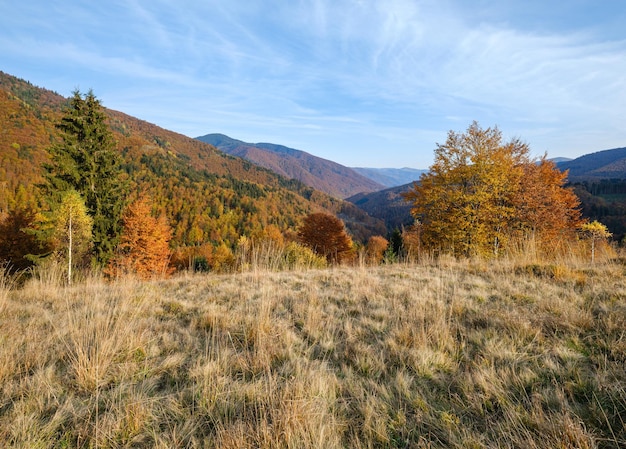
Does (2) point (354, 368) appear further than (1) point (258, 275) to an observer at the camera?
No

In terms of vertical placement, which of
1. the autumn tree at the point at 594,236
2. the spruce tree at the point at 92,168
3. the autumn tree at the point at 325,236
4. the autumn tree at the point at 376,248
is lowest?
the autumn tree at the point at 376,248

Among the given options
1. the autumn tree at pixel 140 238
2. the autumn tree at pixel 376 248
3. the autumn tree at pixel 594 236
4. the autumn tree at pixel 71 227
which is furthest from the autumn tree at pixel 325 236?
the autumn tree at pixel 594 236

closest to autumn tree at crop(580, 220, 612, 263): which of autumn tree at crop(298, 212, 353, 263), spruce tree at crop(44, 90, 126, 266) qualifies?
autumn tree at crop(298, 212, 353, 263)

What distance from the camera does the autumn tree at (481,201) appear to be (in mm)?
14023

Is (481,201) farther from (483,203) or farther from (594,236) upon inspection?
(594,236)

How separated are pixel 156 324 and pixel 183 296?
5.60ft

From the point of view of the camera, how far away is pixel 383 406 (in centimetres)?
203

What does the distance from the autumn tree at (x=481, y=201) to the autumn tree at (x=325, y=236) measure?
16.1 meters

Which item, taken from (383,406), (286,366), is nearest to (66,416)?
(286,366)

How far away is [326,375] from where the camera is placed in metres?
2.41

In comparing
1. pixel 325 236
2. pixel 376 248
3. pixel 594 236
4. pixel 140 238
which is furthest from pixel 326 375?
pixel 376 248

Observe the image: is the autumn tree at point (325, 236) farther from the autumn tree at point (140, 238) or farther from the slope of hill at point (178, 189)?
the slope of hill at point (178, 189)

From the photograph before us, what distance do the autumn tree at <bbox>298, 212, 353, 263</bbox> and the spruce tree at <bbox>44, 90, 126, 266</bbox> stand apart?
18869 mm

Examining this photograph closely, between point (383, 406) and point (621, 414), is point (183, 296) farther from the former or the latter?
point (621, 414)
